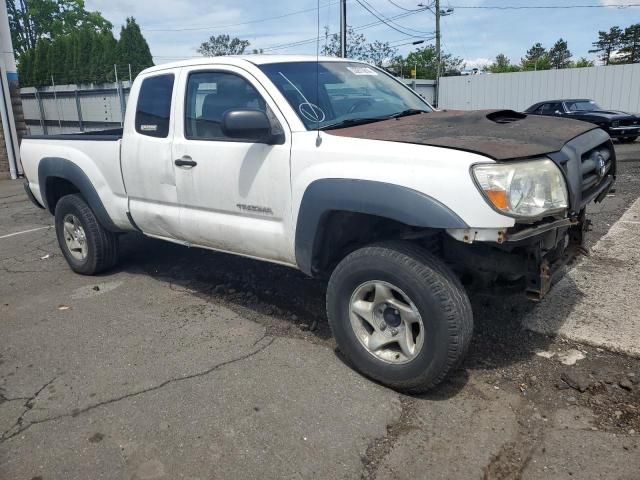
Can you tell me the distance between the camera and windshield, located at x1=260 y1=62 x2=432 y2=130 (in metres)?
3.73

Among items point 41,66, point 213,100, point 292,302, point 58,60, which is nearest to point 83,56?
point 58,60

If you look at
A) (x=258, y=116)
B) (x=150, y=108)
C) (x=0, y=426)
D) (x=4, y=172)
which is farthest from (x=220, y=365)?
(x=4, y=172)

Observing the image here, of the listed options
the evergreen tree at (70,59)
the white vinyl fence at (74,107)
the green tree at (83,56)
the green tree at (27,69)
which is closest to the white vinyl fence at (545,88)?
the white vinyl fence at (74,107)

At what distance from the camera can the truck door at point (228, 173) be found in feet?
12.0

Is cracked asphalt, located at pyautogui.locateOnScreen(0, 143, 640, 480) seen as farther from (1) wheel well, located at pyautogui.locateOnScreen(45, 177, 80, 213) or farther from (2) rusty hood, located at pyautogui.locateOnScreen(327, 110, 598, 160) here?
(1) wheel well, located at pyautogui.locateOnScreen(45, 177, 80, 213)

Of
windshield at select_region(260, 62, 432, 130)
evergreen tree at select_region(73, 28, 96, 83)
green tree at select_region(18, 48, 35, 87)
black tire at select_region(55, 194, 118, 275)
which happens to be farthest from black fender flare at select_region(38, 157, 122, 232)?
green tree at select_region(18, 48, 35, 87)

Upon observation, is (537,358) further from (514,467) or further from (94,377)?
(94,377)

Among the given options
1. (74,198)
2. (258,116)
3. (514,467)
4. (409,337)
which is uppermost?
(258,116)

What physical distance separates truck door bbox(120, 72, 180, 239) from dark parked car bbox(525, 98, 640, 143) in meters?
13.6

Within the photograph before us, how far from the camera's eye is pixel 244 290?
16.0 ft

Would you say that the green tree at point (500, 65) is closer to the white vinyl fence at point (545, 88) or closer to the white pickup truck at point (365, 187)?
the white vinyl fence at point (545, 88)

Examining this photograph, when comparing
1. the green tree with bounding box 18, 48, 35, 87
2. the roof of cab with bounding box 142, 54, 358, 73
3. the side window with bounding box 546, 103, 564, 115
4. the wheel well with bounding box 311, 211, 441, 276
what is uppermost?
the green tree with bounding box 18, 48, 35, 87

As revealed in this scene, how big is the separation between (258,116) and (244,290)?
1.91m

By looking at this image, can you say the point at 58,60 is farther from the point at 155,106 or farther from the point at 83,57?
the point at 155,106
